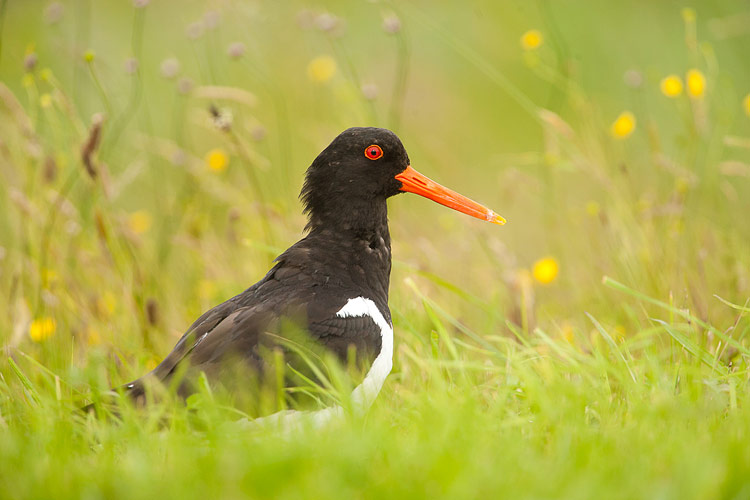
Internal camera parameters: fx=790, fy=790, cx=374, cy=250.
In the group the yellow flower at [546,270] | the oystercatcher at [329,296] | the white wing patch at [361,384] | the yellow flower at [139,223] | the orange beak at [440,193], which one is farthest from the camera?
the yellow flower at [139,223]

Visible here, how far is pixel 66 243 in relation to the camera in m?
5.98

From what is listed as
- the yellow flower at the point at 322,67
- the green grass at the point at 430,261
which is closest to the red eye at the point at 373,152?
the green grass at the point at 430,261

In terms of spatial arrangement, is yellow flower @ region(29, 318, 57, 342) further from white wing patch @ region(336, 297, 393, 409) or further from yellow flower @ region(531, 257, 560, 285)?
yellow flower @ region(531, 257, 560, 285)

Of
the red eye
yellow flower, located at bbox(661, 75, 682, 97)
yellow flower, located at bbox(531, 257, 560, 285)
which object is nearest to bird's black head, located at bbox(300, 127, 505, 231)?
the red eye

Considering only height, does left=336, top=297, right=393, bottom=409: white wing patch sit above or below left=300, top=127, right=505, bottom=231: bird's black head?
below

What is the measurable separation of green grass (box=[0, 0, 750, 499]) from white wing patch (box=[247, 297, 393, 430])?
0.12 metres

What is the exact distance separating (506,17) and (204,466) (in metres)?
9.58

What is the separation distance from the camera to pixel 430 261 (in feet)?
19.0

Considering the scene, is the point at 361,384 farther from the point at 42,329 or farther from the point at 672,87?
the point at 672,87

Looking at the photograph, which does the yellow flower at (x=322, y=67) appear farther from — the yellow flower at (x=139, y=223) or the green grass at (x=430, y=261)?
the yellow flower at (x=139, y=223)

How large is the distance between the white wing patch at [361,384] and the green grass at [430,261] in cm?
12

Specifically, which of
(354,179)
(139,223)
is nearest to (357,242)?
(354,179)

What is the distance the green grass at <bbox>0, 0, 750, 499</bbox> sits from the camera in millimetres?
2695

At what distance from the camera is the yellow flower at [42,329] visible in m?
4.84
